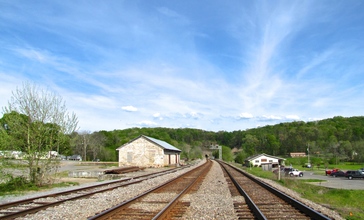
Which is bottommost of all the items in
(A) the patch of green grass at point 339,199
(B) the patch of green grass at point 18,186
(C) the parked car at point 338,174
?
(C) the parked car at point 338,174

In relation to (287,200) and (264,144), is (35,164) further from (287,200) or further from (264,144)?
(264,144)

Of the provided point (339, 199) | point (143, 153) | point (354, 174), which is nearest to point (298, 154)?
point (354, 174)

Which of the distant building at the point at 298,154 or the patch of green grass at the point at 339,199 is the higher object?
the patch of green grass at the point at 339,199

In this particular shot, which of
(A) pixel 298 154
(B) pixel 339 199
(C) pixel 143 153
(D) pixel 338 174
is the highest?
(C) pixel 143 153

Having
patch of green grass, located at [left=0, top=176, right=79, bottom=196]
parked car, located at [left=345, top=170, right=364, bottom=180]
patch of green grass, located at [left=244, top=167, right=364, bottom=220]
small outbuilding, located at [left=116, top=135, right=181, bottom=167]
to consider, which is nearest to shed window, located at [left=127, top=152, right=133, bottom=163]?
small outbuilding, located at [left=116, top=135, right=181, bottom=167]

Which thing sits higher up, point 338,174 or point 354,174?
point 354,174

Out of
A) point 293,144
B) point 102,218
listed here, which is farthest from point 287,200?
point 293,144

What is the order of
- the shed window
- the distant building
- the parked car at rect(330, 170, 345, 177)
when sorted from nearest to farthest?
the shed window < the parked car at rect(330, 170, 345, 177) < the distant building

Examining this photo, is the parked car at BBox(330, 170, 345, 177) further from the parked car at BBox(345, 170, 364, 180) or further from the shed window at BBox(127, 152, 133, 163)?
the shed window at BBox(127, 152, 133, 163)

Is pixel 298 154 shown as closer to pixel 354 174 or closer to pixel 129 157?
pixel 354 174

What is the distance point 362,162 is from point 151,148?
84142 mm

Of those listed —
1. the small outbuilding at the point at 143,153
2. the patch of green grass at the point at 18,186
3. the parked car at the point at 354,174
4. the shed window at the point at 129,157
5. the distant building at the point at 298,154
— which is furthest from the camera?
the distant building at the point at 298,154

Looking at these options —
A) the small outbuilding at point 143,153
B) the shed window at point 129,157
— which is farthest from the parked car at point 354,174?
the shed window at point 129,157

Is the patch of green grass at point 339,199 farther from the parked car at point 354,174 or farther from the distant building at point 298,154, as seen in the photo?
the distant building at point 298,154
